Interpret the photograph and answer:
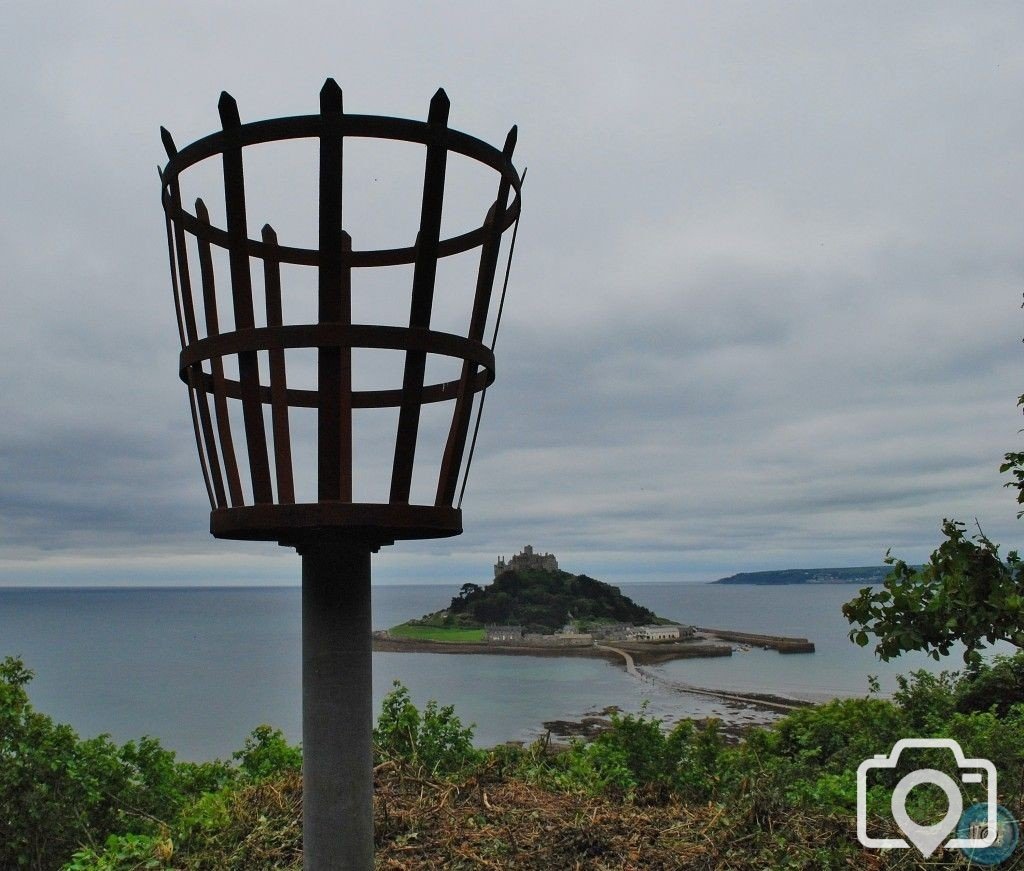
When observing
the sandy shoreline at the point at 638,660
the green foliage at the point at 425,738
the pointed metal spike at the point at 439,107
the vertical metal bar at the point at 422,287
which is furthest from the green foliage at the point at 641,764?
the sandy shoreline at the point at 638,660

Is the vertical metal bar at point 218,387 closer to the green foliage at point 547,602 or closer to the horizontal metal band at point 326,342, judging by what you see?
the horizontal metal band at point 326,342

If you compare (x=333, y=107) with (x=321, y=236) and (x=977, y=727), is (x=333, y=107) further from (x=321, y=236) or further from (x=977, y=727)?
(x=977, y=727)

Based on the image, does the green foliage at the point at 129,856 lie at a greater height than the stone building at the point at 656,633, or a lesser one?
greater

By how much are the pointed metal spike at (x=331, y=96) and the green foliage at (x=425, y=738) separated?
179 inches

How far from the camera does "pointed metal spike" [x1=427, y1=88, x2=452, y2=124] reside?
9.91 ft

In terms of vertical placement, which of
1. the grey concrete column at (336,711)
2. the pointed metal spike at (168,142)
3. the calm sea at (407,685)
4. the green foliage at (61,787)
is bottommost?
the calm sea at (407,685)

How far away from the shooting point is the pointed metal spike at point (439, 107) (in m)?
3.02

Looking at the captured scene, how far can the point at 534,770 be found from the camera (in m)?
6.02

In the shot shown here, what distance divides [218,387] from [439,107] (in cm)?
143

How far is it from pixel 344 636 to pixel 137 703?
47.8 meters

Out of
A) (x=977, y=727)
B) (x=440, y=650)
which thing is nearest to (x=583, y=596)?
(x=440, y=650)

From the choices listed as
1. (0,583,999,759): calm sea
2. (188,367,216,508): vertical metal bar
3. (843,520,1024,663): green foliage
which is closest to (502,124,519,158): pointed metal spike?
(188,367,216,508): vertical metal bar

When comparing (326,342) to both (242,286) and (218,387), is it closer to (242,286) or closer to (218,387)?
(242,286)

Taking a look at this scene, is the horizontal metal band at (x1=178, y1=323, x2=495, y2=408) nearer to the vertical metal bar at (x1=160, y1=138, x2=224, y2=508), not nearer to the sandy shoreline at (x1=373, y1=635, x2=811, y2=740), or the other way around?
the vertical metal bar at (x1=160, y1=138, x2=224, y2=508)
